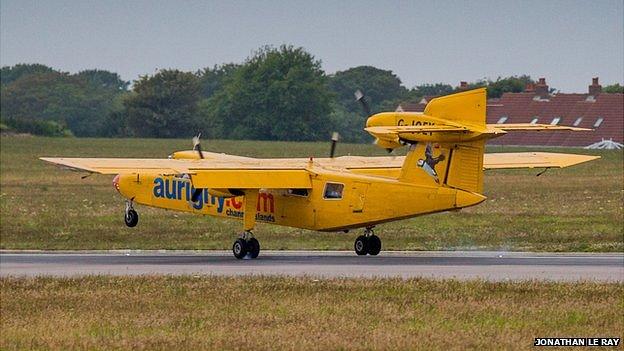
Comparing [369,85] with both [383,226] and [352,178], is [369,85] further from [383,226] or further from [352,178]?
[352,178]

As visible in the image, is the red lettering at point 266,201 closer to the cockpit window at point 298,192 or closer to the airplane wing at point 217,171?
the cockpit window at point 298,192


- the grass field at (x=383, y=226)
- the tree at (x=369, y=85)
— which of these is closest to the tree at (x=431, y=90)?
the tree at (x=369, y=85)

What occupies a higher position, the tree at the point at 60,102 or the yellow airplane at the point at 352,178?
the tree at the point at 60,102

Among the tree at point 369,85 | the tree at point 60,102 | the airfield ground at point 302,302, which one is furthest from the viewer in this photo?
the tree at point 369,85

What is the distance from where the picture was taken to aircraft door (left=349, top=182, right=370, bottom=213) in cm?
3231

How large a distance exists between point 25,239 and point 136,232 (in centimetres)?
350

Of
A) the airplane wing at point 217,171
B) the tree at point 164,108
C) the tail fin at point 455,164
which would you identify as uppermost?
the tree at point 164,108

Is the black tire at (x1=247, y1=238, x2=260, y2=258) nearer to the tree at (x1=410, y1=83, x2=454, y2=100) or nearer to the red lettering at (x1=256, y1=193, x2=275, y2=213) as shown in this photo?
the red lettering at (x1=256, y1=193, x2=275, y2=213)

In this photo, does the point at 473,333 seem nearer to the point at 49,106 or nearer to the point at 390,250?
the point at 390,250

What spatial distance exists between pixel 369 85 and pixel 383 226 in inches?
4795

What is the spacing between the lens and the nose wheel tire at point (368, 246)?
33.9 m

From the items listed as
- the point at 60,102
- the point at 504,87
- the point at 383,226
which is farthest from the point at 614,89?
the point at 383,226

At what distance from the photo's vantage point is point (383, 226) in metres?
43.1

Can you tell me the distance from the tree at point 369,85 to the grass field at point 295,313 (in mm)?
131457
